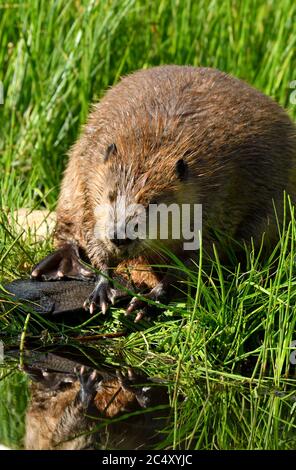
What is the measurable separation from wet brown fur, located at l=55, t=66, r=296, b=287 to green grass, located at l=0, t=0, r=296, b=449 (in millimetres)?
305

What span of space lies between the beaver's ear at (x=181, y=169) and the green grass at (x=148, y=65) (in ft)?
1.67

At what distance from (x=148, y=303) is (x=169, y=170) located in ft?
2.30

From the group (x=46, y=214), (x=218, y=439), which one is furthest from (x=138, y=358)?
(x=46, y=214)

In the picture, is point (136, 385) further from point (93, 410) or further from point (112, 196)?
point (112, 196)

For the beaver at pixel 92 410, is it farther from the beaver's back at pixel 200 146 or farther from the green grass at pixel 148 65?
the beaver's back at pixel 200 146

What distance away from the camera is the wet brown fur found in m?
5.60

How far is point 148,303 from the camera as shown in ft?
18.7

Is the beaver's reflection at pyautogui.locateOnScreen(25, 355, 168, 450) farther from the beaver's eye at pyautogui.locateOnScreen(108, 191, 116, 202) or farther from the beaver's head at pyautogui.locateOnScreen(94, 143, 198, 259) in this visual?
the beaver's eye at pyautogui.locateOnScreen(108, 191, 116, 202)

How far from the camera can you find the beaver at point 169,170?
556cm

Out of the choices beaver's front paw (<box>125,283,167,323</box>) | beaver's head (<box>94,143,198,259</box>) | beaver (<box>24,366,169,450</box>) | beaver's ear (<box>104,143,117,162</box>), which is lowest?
beaver (<box>24,366,169,450</box>)

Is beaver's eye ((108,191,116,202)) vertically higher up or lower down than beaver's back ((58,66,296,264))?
lower down

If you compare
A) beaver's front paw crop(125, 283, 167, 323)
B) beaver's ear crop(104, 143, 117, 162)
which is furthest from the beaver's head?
beaver's front paw crop(125, 283, 167, 323)

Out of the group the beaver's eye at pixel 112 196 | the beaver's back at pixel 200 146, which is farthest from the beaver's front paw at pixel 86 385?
the beaver's back at pixel 200 146
